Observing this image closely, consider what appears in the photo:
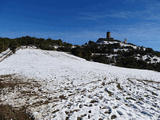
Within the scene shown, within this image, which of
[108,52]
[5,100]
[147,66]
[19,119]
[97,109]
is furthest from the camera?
[108,52]

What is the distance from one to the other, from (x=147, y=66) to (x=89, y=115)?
47150mm

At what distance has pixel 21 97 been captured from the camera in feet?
20.9

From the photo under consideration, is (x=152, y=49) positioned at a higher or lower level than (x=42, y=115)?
higher

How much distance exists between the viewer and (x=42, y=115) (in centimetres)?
450

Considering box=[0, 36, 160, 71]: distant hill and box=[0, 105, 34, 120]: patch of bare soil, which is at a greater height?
box=[0, 36, 160, 71]: distant hill

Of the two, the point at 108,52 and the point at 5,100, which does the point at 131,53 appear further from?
the point at 5,100

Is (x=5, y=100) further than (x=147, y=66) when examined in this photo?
No

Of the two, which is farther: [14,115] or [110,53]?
[110,53]

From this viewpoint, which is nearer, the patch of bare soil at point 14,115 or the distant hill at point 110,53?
the patch of bare soil at point 14,115

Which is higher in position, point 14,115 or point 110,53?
point 110,53

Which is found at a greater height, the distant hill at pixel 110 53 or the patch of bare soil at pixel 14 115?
the distant hill at pixel 110 53

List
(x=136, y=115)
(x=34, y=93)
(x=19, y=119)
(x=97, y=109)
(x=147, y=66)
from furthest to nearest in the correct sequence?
(x=147, y=66) < (x=34, y=93) < (x=97, y=109) < (x=136, y=115) < (x=19, y=119)

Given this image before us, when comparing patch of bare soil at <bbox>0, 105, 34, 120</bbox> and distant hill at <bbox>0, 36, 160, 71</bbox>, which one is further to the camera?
distant hill at <bbox>0, 36, 160, 71</bbox>

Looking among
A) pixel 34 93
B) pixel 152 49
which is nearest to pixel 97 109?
pixel 34 93
